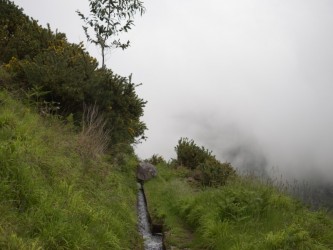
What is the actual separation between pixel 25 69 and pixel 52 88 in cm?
105

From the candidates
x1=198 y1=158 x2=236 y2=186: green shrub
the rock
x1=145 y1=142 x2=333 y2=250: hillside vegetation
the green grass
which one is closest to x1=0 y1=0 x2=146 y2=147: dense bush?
the rock

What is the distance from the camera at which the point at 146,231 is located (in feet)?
30.8

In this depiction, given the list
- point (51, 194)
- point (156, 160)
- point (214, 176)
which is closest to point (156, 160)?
point (156, 160)

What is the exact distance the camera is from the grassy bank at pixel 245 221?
21.1 ft

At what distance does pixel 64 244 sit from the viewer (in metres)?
4.75

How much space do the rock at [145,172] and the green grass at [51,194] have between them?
647cm

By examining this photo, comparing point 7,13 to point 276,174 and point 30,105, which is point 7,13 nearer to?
point 30,105

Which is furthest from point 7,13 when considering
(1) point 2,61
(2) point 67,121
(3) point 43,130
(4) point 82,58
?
(3) point 43,130

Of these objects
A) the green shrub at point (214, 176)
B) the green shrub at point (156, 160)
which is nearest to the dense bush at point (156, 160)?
the green shrub at point (156, 160)

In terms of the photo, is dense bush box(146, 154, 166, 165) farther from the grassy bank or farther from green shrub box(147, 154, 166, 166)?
the grassy bank

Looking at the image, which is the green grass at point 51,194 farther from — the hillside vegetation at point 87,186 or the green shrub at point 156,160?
the green shrub at point 156,160

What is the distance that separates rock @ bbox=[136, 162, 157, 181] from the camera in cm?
1584

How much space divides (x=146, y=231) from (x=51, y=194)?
13.9 ft

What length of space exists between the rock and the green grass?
255 inches
